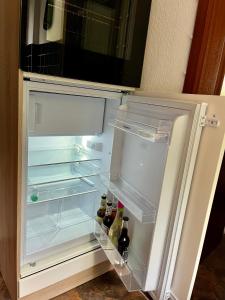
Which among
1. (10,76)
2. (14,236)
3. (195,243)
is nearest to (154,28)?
(10,76)

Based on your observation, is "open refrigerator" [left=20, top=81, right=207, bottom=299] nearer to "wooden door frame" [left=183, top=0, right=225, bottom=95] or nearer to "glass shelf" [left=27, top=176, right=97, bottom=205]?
"glass shelf" [left=27, top=176, right=97, bottom=205]

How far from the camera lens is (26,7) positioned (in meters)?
0.79

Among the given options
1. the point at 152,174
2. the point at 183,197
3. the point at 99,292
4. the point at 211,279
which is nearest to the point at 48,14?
the point at 152,174

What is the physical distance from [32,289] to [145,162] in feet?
2.78

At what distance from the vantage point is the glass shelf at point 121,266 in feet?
3.24

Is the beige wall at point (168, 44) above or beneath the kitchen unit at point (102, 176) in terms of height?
above

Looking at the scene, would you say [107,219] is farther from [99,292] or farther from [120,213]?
[99,292]

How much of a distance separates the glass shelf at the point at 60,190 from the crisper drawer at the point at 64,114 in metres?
0.31

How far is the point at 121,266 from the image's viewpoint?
107 cm

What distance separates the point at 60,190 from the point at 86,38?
A: 856 mm

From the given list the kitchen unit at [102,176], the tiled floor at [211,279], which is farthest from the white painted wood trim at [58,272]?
the tiled floor at [211,279]

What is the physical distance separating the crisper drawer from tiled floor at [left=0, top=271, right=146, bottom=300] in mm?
911

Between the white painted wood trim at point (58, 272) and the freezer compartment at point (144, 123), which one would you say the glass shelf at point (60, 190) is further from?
the freezer compartment at point (144, 123)

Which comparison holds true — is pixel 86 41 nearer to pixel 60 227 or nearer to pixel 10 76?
pixel 10 76
